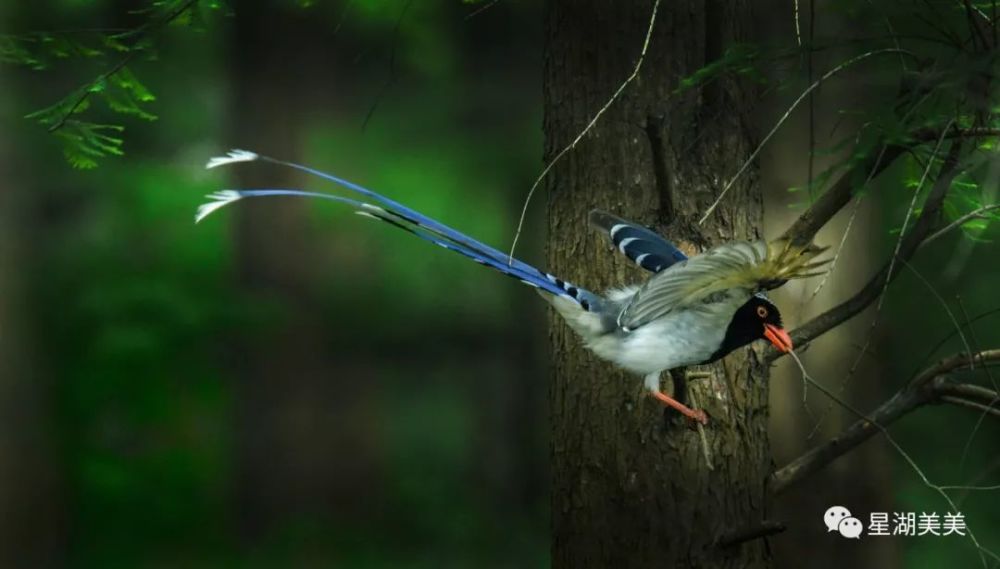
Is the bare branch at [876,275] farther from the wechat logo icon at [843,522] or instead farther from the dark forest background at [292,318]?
the dark forest background at [292,318]

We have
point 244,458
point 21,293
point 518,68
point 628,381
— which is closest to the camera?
point 628,381

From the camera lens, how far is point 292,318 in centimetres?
430

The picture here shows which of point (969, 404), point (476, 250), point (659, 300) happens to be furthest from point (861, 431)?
point (476, 250)

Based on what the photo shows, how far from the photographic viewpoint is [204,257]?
457 centimetres

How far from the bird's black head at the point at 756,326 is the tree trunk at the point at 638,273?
0.14m

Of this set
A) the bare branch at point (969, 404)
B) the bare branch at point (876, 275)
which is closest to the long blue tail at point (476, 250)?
the bare branch at point (876, 275)

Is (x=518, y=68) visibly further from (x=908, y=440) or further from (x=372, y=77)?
(x=908, y=440)

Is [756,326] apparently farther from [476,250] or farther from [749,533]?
[476,250]

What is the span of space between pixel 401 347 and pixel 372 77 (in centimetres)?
103

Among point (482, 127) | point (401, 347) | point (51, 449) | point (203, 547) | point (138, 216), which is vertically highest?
point (482, 127)

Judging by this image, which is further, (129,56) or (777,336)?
(129,56)

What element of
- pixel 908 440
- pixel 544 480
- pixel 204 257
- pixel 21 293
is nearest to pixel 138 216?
pixel 204 257

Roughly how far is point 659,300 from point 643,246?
92mm

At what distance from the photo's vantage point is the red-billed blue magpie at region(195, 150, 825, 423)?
1.92m
